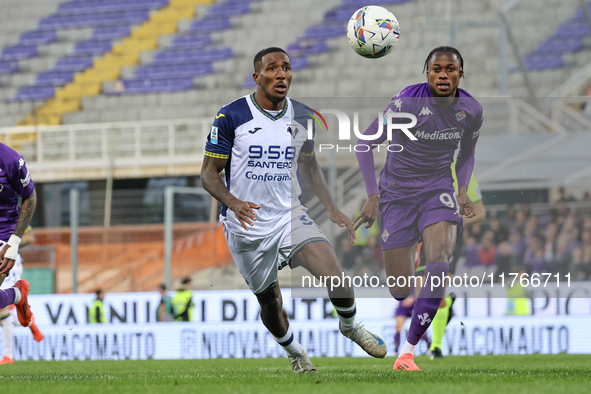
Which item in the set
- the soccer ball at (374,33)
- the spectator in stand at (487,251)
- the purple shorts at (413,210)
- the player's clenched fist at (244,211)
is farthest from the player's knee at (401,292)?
the spectator in stand at (487,251)

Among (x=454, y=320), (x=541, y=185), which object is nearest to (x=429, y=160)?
(x=454, y=320)

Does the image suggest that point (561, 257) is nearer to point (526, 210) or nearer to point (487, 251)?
point (526, 210)

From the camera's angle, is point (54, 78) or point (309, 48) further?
point (54, 78)

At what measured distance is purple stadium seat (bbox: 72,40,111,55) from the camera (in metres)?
25.5

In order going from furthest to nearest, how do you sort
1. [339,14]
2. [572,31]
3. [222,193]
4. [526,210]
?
1. [339,14]
2. [572,31]
3. [526,210]
4. [222,193]

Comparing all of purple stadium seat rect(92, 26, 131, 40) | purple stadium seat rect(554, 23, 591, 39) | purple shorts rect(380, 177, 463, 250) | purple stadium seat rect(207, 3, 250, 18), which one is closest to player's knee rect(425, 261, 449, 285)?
purple shorts rect(380, 177, 463, 250)

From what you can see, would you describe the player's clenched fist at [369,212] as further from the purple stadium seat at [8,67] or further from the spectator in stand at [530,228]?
the purple stadium seat at [8,67]

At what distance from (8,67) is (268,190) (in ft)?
71.2

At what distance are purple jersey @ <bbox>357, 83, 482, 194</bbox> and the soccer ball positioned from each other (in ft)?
2.38

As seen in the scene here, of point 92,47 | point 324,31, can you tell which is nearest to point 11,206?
point 324,31

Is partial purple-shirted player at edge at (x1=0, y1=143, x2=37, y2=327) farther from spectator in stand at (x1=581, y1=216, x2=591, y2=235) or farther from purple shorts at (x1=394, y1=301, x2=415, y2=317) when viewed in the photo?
spectator in stand at (x1=581, y1=216, x2=591, y2=235)

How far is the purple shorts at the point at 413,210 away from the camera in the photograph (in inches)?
265

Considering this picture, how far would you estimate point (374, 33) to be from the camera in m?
7.60

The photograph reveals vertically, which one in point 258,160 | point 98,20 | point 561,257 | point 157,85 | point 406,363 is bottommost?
point 406,363
